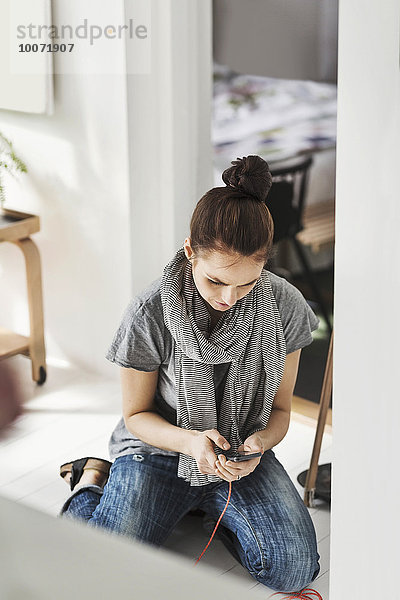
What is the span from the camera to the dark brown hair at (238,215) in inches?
64.7

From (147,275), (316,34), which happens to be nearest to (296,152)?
(316,34)

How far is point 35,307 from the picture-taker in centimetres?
280

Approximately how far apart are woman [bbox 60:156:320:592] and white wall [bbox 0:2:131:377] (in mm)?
890

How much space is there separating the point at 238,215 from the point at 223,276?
13 cm

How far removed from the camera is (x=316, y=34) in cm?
364

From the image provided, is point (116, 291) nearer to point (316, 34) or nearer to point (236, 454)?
point (236, 454)

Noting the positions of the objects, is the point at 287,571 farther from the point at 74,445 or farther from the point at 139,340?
the point at 74,445

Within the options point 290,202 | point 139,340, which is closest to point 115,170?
point 290,202

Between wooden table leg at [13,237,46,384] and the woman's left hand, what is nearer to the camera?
the woman's left hand

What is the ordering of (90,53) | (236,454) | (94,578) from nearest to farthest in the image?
(94,578)
(236,454)
(90,53)

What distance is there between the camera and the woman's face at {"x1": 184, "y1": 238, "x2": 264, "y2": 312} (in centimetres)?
167

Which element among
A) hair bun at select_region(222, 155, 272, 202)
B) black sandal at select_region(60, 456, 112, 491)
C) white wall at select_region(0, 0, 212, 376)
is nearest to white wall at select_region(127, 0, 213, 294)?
white wall at select_region(0, 0, 212, 376)

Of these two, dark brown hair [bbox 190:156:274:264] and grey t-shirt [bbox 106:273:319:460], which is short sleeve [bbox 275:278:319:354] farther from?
dark brown hair [bbox 190:156:274:264]

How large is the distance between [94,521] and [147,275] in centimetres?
105
